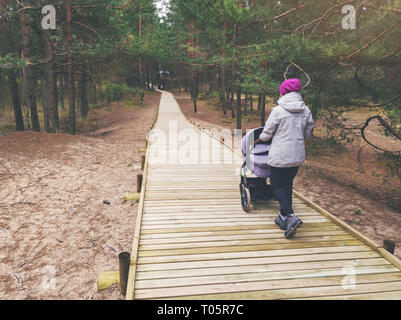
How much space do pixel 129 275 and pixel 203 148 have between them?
272 inches

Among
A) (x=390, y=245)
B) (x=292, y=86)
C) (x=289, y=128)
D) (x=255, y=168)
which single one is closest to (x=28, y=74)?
(x=255, y=168)

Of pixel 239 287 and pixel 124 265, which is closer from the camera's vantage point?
pixel 239 287

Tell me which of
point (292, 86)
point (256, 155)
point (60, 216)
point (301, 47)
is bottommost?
point (60, 216)

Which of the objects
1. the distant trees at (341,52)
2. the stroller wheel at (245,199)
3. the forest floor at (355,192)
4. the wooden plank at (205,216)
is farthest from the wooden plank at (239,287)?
the distant trees at (341,52)

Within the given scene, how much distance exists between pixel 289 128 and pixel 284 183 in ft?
2.57

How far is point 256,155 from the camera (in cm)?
430

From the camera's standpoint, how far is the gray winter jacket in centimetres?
353

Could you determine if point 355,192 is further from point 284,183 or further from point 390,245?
point 284,183

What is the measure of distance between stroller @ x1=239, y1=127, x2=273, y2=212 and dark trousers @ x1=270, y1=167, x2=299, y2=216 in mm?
379

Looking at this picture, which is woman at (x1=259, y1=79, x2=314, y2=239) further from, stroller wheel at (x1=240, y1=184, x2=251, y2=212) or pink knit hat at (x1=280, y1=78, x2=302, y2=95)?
stroller wheel at (x1=240, y1=184, x2=251, y2=212)

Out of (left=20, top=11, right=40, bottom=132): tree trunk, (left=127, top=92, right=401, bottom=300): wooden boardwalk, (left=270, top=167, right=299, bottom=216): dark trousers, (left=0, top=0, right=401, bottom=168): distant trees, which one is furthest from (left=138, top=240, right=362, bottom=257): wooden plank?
(left=20, top=11, right=40, bottom=132): tree trunk

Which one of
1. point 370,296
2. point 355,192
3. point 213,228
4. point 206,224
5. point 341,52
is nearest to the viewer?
point 370,296

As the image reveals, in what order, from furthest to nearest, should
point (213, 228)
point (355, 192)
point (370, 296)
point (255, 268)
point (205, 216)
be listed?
point (355, 192) → point (205, 216) → point (213, 228) → point (255, 268) → point (370, 296)
